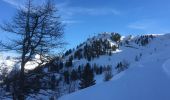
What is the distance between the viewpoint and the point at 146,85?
32.6ft

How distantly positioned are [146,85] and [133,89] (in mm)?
551

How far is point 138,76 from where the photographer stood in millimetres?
11836

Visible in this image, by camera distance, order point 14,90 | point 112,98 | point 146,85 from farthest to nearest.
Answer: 1. point 14,90
2. point 146,85
3. point 112,98

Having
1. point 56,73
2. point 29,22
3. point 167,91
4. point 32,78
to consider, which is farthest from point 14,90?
point 167,91

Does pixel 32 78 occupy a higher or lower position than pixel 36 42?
lower

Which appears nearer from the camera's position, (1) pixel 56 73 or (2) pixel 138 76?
(2) pixel 138 76

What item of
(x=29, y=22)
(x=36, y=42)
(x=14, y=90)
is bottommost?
(x=14, y=90)

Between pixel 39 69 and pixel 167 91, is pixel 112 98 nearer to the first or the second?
pixel 167 91

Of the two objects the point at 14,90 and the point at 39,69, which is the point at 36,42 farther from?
the point at 14,90

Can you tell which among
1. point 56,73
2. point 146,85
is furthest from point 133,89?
point 56,73

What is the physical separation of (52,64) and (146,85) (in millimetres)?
6760

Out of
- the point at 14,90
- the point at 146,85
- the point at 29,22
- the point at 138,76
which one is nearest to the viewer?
the point at 146,85

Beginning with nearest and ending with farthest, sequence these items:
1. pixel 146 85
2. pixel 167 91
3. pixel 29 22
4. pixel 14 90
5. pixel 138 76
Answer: pixel 167 91, pixel 146 85, pixel 138 76, pixel 14 90, pixel 29 22

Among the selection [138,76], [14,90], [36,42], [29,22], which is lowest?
[14,90]
